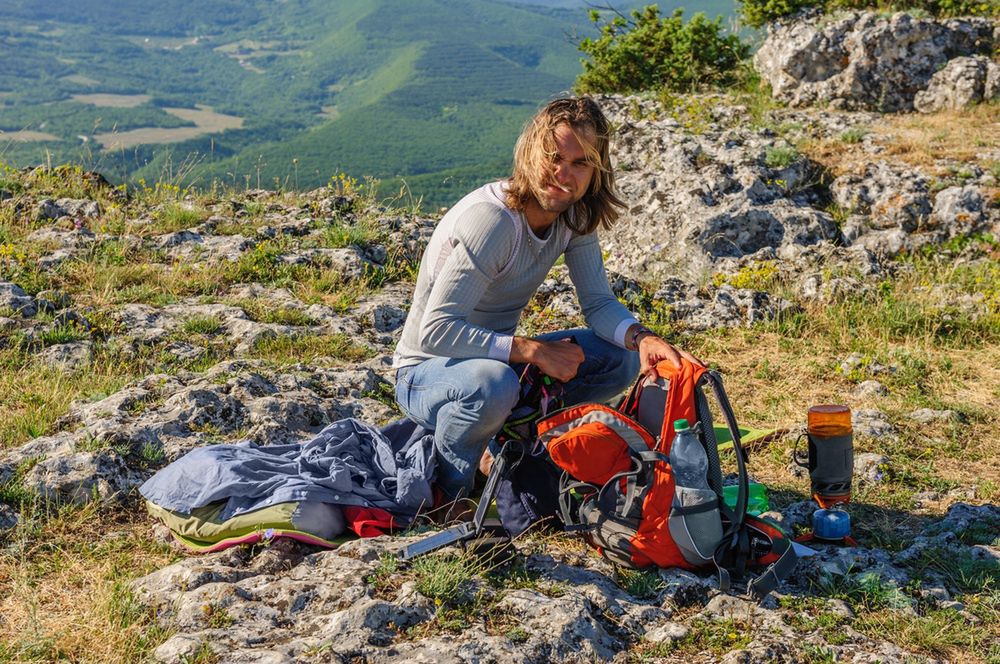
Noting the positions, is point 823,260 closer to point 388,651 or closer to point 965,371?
point 965,371

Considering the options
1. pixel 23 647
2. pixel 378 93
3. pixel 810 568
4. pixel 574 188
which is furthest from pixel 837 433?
pixel 378 93

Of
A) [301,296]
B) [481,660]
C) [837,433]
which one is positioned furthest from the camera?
[301,296]

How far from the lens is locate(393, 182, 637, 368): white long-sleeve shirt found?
3977 mm

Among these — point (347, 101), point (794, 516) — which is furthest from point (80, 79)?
point (794, 516)

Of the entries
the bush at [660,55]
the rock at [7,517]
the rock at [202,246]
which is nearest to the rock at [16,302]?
the rock at [202,246]

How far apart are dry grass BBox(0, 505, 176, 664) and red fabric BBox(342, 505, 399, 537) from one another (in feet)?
2.63

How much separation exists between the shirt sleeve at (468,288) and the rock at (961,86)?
8.22 metres

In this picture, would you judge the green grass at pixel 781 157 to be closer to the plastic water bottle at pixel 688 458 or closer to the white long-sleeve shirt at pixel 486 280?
the white long-sleeve shirt at pixel 486 280

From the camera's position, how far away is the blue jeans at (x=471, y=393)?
392 cm

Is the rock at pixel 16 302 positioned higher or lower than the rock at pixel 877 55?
lower

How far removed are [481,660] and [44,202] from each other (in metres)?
7.26

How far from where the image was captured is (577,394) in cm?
447

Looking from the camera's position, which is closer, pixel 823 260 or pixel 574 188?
pixel 574 188

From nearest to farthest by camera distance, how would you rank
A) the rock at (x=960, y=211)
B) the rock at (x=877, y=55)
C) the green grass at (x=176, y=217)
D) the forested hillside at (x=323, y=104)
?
the rock at (x=960, y=211) < the green grass at (x=176, y=217) < the rock at (x=877, y=55) < the forested hillside at (x=323, y=104)
